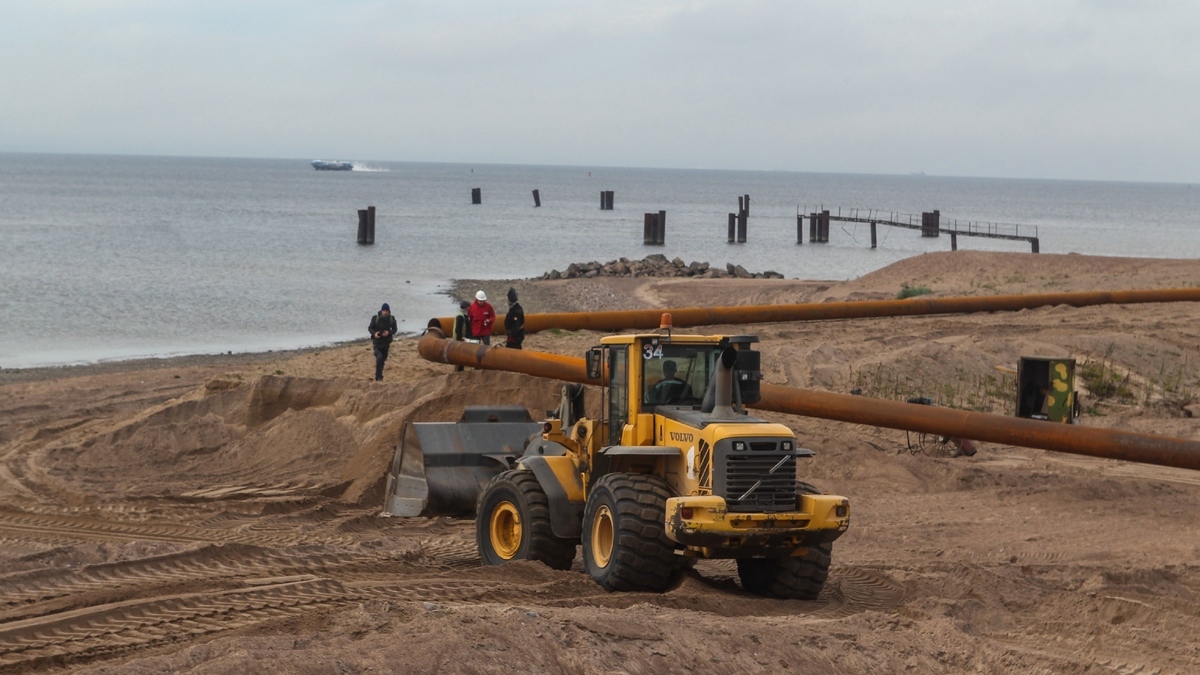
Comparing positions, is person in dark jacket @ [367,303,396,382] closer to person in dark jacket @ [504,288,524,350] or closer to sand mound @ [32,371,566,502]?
person in dark jacket @ [504,288,524,350]

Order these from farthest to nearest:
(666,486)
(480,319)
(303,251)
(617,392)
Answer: (303,251) → (480,319) → (617,392) → (666,486)

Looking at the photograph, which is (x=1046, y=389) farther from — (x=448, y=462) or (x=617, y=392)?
(x=617, y=392)

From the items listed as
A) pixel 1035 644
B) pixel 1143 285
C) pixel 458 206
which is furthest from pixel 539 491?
pixel 458 206

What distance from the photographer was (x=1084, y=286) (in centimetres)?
3506

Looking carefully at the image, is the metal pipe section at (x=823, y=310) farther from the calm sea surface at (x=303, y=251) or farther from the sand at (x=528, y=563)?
the calm sea surface at (x=303, y=251)

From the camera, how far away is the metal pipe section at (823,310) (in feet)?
79.9

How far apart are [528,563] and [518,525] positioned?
596mm

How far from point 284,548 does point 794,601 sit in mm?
4502

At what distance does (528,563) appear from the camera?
10.4m

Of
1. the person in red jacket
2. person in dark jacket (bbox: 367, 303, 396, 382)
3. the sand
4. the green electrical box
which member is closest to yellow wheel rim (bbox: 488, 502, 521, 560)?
the sand

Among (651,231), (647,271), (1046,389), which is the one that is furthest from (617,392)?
(651,231)

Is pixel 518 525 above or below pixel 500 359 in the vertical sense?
below

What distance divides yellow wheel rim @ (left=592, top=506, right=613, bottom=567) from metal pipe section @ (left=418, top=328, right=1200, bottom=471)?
325 cm

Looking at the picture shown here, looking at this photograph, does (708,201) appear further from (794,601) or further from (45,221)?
(794,601)
